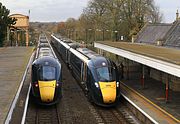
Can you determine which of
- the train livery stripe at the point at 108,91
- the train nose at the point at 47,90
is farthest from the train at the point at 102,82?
the train nose at the point at 47,90

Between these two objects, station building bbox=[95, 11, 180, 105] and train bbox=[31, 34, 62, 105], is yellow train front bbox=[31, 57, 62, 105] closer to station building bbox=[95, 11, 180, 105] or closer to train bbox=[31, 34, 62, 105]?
train bbox=[31, 34, 62, 105]

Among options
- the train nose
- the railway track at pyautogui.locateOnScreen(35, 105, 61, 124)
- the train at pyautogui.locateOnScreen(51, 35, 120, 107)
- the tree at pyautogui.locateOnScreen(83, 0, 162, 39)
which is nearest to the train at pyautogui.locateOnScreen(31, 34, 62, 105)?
the train nose

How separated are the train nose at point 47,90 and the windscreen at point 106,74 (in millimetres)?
2342

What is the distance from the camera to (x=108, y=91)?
1728 centimetres

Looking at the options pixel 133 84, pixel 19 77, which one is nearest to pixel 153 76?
pixel 133 84

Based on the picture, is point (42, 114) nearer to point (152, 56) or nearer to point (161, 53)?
point (152, 56)

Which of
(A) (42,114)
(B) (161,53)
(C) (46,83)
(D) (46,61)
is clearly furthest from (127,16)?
(A) (42,114)

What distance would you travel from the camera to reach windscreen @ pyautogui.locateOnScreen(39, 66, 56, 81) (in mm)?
17641

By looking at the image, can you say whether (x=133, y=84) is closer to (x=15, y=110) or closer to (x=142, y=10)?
(x=15, y=110)

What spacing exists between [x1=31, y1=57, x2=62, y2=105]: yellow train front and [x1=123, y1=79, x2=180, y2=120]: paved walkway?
5.02 meters

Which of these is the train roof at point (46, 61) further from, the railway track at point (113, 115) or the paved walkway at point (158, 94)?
the paved walkway at point (158, 94)

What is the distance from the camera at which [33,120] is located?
16234 millimetres

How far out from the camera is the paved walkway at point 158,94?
16725 millimetres

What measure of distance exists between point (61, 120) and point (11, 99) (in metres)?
2.68
